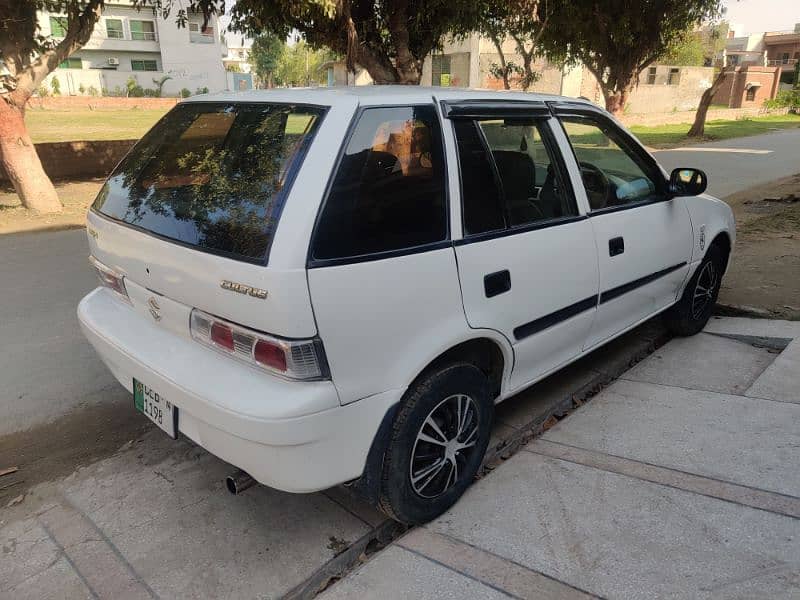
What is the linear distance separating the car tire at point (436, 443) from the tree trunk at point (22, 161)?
896 cm

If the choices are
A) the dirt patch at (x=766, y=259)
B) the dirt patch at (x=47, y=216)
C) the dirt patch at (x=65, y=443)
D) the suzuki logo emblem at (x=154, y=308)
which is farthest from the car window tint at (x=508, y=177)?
the dirt patch at (x=47, y=216)

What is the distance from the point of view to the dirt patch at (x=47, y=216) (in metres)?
8.51

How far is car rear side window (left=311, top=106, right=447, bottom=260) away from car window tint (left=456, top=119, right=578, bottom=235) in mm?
163

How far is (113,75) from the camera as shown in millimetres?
51250

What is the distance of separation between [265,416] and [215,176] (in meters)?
1.02

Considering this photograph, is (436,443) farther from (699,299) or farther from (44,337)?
(44,337)

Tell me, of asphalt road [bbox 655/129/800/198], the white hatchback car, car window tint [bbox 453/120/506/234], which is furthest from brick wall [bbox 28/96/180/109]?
car window tint [bbox 453/120/506/234]

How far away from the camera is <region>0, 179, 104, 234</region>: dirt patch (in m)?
8.51

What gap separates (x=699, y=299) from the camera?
436 cm

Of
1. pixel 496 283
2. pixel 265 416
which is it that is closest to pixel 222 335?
pixel 265 416

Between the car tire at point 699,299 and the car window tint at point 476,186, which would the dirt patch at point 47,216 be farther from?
the car tire at point 699,299

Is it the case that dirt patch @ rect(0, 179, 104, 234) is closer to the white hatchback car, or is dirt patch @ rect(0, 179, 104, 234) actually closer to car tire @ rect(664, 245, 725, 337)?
the white hatchback car

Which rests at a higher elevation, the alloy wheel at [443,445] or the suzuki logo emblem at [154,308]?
the suzuki logo emblem at [154,308]

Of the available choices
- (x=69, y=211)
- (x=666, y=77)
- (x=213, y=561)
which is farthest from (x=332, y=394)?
(x=666, y=77)
